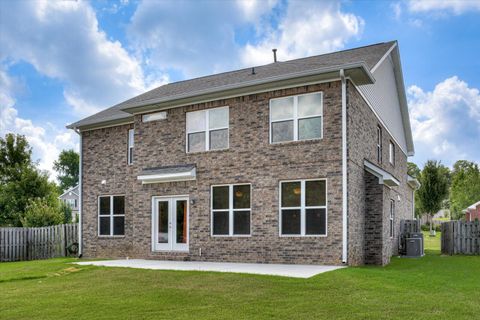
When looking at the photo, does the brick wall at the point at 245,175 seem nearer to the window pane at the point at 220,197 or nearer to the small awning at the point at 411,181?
the window pane at the point at 220,197

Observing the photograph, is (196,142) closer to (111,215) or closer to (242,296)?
(111,215)

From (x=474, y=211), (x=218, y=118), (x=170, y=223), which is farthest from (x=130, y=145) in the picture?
(x=474, y=211)

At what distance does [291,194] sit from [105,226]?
9170mm

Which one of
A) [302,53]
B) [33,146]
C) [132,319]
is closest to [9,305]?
[132,319]

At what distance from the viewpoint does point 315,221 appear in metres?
13.5

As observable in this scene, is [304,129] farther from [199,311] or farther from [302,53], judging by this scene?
[302,53]

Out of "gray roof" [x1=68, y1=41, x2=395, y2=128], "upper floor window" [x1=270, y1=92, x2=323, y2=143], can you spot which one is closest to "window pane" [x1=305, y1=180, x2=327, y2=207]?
"upper floor window" [x1=270, y1=92, x2=323, y2=143]

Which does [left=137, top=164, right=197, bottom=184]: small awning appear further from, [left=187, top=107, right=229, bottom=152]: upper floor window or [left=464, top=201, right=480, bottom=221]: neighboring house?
[left=464, top=201, right=480, bottom=221]: neighboring house

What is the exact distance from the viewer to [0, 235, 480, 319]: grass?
25.1 ft

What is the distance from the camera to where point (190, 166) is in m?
15.7

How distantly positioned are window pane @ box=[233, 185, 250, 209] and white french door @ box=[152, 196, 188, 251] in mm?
1974

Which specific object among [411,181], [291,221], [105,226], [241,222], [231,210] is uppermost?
[411,181]

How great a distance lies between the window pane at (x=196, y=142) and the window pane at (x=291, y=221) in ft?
12.6

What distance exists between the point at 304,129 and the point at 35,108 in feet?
57.3
